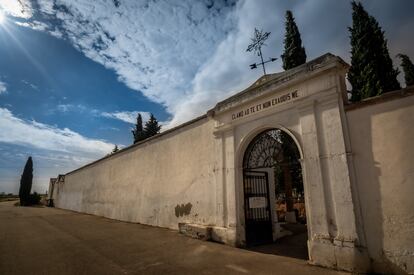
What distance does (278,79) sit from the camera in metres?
6.30

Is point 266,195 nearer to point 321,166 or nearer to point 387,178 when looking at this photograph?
point 321,166

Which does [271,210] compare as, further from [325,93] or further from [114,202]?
[114,202]

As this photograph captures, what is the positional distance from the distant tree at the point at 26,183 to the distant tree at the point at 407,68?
44150 millimetres

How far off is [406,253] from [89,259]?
6018mm

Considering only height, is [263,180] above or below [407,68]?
below

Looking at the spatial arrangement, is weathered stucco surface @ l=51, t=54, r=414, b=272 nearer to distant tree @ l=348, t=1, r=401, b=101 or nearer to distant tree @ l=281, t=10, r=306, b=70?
distant tree @ l=281, t=10, r=306, b=70

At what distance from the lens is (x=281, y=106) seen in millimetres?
6207

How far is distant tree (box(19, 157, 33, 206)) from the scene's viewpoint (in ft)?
110

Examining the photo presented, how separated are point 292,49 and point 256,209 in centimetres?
1204

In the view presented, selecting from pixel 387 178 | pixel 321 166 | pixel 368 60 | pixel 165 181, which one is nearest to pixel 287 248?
pixel 321 166

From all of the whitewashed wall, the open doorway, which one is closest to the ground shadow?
the open doorway

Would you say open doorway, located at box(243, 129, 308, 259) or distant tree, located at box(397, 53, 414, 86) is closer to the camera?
open doorway, located at box(243, 129, 308, 259)

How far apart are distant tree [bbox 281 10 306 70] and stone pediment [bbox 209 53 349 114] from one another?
9.05 metres

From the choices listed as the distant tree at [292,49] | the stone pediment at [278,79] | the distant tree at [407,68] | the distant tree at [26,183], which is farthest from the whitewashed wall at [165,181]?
the distant tree at [26,183]
